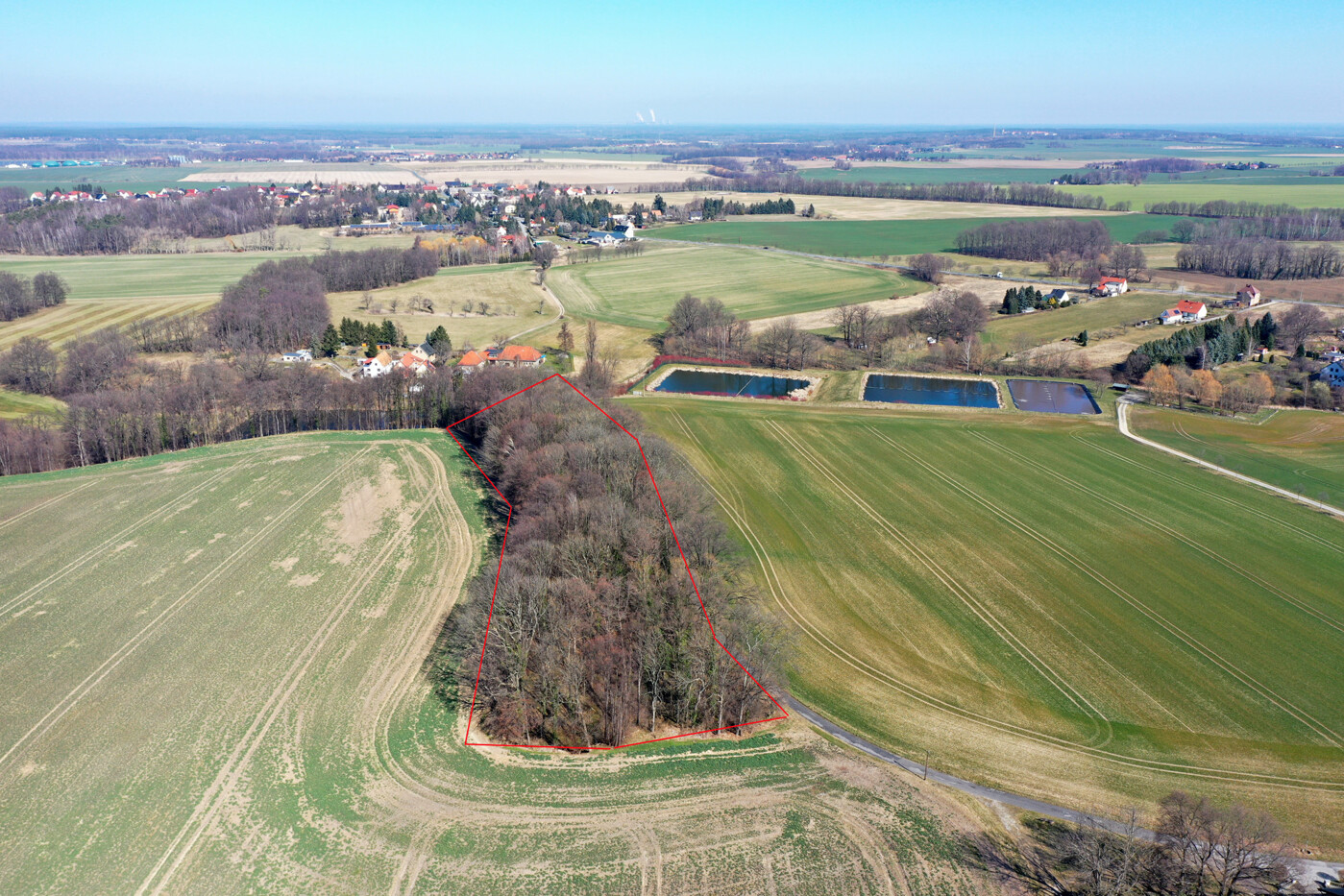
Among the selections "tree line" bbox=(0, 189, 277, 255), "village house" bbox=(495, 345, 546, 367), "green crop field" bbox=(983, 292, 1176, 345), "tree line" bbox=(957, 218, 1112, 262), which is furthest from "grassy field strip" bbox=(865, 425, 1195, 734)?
"tree line" bbox=(0, 189, 277, 255)

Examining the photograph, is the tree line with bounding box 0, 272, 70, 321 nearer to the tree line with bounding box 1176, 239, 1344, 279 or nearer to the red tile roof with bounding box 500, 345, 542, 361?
the red tile roof with bounding box 500, 345, 542, 361

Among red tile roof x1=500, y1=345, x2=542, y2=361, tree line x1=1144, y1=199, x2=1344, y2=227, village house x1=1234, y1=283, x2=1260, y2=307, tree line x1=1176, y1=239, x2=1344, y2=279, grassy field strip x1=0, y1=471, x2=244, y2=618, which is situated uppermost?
tree line x1=1144, y1=199, x2=1344, y2=227

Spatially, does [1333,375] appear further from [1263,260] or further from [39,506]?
[39,506]

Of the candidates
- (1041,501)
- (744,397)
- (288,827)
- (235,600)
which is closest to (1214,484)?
(1041,501)

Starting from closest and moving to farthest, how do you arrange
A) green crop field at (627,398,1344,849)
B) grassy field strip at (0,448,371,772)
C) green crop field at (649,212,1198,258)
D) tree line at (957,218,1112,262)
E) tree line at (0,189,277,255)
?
green crop field at (627,398,1344,849)
grassy field strip at (0,448,371,772)
tree line at (957,218,1112,262)
tree line at (0,189,277,255)
green crop field at (649,212,1198,258)

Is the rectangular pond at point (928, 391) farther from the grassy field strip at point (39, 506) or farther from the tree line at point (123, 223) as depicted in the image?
the tree line at point (123, 223)

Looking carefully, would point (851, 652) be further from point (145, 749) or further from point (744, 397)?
point (744, 397)
